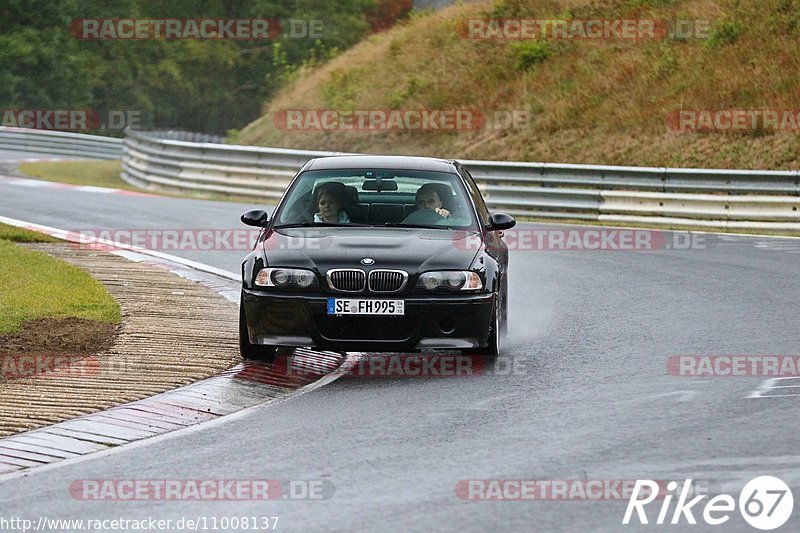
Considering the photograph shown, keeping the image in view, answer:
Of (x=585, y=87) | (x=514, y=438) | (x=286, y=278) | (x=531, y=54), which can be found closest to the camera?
(x=514, y=438)

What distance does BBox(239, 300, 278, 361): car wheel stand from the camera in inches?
399

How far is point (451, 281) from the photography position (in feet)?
32.8

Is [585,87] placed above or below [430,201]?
above

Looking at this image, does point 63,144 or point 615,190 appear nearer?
point 615,190

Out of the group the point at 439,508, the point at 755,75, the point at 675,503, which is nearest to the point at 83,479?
the point at 439,508

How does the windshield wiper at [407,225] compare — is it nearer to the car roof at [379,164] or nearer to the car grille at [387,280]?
the car roof at [379,164]

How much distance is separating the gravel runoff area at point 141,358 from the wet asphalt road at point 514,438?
99cm

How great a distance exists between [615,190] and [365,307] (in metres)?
15.2

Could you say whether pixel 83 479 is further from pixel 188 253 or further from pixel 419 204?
pixel 188 253

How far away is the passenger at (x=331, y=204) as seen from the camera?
36.3 ft

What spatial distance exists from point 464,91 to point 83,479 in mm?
28558

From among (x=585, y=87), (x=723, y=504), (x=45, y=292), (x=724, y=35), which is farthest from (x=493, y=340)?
(x=724, y=35)

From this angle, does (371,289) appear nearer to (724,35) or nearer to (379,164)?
(379,164)

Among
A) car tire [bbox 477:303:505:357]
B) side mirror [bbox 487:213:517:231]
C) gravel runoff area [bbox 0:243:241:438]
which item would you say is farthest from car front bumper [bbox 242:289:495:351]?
side mirror [bbox 487:213:517:231]
